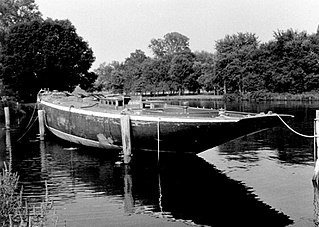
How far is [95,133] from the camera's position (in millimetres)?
26688

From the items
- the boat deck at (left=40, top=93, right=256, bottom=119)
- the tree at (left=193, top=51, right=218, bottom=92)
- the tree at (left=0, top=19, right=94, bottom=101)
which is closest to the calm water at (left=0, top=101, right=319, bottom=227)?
the boat deck at (left=40, top=93, right=256, bottom=119)

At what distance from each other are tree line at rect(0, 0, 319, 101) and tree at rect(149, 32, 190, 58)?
1866 centimetres

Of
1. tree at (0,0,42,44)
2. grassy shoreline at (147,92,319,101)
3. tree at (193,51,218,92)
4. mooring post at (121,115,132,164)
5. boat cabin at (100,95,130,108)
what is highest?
tree at (0,0,42,44)

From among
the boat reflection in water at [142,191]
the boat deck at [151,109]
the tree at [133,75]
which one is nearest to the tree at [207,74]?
the tree at [133,75]

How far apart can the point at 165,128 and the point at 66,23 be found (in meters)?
52.1

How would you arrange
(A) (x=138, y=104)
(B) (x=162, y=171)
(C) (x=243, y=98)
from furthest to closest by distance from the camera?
(C) (x=243, y=98) → (A) (x=138, y=104) → (B) (x=162, y=171)

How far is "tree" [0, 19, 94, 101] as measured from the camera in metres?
65.2

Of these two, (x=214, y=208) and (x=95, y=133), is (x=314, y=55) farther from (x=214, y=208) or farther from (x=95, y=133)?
(x=214, y=208)

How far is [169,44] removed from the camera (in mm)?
152250

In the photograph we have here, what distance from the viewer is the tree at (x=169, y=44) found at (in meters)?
151

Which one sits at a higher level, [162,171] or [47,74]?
[47,74]

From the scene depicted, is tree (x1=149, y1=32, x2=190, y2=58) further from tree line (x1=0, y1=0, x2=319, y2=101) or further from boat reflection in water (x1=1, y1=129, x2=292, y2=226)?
boat reflection in water (x1=1, y1=129, x2=292, y2=226)

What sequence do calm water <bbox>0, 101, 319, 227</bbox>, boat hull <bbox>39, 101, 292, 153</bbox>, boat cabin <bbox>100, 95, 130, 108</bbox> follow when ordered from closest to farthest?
calm water <bbox>0, 101, 319, 227</bbox>
boat hull <bbox>39, 101, 292, 153</bbox>
boat cabin <bbox>100, 95, 130, 108</bbox>

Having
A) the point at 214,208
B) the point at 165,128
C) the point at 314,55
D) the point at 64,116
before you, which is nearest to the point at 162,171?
the point at 165,128
